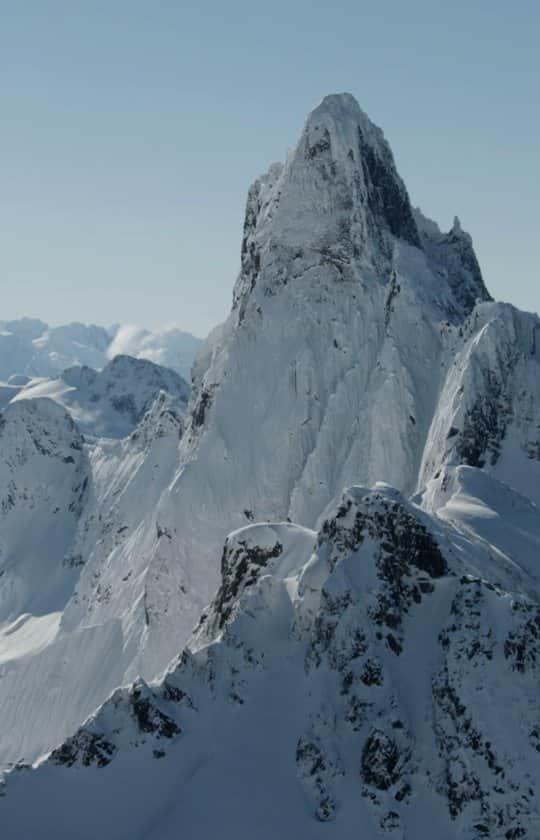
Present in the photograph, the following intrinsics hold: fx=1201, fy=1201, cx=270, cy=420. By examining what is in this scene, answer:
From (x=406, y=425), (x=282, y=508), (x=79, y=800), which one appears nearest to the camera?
(x=79, y=800)

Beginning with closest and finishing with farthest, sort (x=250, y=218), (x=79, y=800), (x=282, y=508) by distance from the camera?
(x=79, y=800) → (x=282, y=508) → (x=250, y=218)

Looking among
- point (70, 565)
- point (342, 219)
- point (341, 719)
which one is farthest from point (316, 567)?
point (70, 565)

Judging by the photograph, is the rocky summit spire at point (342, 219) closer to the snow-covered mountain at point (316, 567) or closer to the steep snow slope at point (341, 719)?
the snow-covered mountain at point (316, 567)

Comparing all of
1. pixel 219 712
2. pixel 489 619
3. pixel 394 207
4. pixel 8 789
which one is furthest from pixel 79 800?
pixel 394 207

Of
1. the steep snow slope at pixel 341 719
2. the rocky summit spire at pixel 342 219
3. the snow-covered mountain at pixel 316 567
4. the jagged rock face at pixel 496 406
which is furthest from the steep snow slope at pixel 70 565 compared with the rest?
the steep snow slope at pixel 341 719

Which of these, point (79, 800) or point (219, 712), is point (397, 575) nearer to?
point (219, 712)

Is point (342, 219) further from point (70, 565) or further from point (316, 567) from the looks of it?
point (70, 565)

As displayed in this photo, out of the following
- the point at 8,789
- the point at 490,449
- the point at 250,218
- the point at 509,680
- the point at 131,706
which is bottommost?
the point at 8,789

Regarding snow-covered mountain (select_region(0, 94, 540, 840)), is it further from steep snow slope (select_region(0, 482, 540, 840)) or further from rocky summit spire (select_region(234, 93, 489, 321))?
rocky summit spire (select_region(234, 93, 489, 321))

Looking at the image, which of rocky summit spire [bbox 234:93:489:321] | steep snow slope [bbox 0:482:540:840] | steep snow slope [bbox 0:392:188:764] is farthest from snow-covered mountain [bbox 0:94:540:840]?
steep snow slope [bbox 0:392:188:764]
